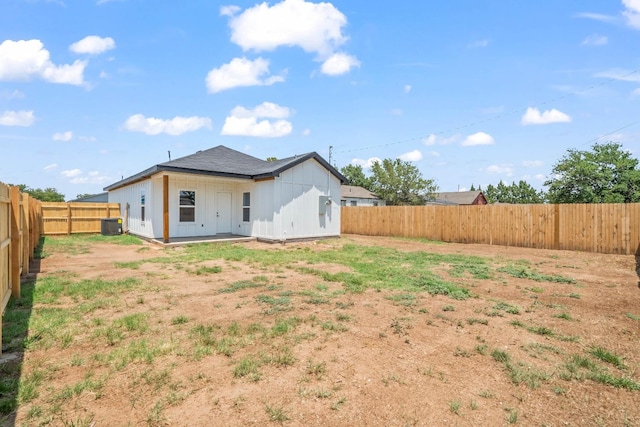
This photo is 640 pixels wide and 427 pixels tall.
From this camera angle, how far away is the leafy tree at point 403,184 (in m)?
32.0

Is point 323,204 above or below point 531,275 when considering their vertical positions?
above

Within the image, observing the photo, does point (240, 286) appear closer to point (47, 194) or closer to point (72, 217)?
point (72, 217)

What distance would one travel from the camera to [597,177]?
20.3 metres

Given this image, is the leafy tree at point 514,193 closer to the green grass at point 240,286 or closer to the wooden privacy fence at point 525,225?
the wooden privacy fence at point 525,225

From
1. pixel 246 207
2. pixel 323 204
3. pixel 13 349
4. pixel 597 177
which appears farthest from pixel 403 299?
pixel 597 177

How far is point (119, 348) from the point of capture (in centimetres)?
342

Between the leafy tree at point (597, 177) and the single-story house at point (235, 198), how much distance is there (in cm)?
1618

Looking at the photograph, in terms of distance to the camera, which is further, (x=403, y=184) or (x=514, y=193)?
(x=514, y=193)

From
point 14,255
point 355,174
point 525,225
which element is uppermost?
point 355,174

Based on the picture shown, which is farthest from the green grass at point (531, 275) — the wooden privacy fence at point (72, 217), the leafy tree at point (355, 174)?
the leafy tree at point (355, 174)

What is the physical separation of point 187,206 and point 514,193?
52239 millimetres

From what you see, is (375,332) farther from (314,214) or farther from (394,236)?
(394,236)

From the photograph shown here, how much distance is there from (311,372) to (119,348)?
6.91 ft

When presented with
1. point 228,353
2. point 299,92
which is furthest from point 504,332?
point 299,92
